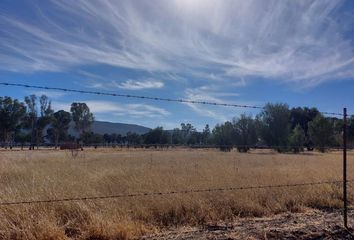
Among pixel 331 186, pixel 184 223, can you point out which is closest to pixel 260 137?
pixel 331 186

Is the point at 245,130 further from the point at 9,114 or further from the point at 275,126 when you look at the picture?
the point at 9,114

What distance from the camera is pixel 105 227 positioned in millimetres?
7176

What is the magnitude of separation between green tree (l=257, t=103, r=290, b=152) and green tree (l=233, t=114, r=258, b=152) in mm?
1860

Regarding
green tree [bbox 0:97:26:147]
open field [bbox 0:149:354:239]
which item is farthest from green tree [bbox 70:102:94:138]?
open field [bbox 0:149:354:239]

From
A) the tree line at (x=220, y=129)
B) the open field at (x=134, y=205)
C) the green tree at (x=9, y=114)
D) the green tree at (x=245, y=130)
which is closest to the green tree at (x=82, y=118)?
the tree line at (x=220, y=129)

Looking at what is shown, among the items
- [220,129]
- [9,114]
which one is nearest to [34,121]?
[9,114]

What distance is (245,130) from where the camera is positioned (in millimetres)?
69250

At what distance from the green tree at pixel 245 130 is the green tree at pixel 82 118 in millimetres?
61300

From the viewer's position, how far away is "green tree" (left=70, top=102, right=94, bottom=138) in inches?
4751

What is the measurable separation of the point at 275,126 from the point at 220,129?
12490mm

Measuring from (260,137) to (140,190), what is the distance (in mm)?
61959

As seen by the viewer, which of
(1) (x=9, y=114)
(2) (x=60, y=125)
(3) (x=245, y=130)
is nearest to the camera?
(3) (x=245, y=130)

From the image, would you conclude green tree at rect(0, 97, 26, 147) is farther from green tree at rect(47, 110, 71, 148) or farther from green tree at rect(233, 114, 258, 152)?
green tree at rect(233, 114, 258, 152)

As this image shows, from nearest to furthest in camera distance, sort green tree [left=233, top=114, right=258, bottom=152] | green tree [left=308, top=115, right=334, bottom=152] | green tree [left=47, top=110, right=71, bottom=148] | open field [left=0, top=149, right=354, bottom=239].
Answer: open field [left=0, top=149, right=354, bottom=239], green tree [left=308, top=115, right=334, bottom=152], green tree [left=233, top=114, right=258, bottom=152], green tree [left=47, top=110, right=71, bottom=148]
